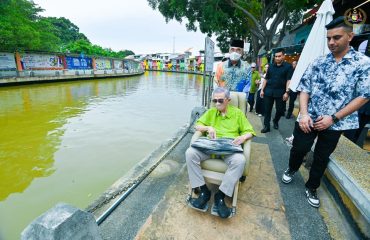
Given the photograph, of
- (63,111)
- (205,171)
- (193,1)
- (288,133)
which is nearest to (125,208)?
A: (205,171)

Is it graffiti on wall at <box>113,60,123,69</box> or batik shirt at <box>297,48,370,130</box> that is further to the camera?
graffiti on wall at <box>113,60,123,69</box>

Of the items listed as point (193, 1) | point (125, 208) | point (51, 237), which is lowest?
point (125, 208)

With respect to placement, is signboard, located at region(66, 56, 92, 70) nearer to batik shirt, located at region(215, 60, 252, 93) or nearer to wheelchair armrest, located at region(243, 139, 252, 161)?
batik shirt, located at region(215, 60, 252, 93)

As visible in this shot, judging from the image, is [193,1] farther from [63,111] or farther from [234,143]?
[234,143]

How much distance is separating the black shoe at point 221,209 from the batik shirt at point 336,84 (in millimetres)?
1377

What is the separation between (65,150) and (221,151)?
4.69 metres

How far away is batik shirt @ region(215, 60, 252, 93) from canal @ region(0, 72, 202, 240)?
269cm

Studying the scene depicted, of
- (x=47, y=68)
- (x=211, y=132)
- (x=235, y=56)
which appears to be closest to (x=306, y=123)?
(x=211, y=132)

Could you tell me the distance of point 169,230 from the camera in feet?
6.84

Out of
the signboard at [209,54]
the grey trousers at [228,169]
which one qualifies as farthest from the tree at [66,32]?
the grey trousers at [228,169]

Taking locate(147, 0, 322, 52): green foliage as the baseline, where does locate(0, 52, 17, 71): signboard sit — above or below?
below

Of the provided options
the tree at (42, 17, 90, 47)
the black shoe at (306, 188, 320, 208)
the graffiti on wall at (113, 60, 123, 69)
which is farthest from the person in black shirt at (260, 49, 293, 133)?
the tree at (42, 17, 90, 47)

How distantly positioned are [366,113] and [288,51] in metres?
4.86

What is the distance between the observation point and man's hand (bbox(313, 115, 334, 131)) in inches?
82.8
